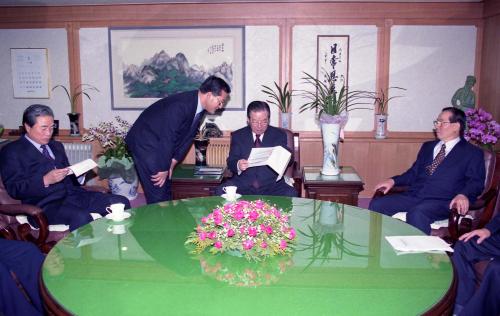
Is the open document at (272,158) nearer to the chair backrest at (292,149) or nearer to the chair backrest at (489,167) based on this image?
the chair backrest at (292,149)

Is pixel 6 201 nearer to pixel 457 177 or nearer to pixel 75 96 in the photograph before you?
pixel 75 96

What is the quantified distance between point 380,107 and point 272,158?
105 inches

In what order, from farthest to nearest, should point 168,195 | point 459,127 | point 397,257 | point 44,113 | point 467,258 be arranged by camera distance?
point 168,195 → point 459,127 → point 44,113 → point 467,258 → point 397,257

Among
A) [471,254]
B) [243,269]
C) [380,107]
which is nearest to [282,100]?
[380,107]

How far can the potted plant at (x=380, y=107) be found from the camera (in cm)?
579

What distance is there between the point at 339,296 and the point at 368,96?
14.4 ft

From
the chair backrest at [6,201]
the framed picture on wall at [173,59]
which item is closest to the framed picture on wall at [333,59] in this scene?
the framed picture on wall at [173,59]

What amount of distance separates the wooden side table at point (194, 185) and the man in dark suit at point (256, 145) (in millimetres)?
231

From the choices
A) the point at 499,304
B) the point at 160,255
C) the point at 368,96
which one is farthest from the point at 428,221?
the point at 368,96

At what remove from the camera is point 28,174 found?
3.49 m

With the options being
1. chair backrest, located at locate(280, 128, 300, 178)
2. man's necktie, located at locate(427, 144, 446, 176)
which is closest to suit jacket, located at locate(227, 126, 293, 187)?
chair backrest, located at locate(280, 128, 300, 178)

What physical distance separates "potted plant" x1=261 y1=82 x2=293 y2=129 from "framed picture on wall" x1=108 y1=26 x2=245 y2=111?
0.34m

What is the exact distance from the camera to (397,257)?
229 cm

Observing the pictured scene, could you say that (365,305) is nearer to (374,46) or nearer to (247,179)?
(247,179)
